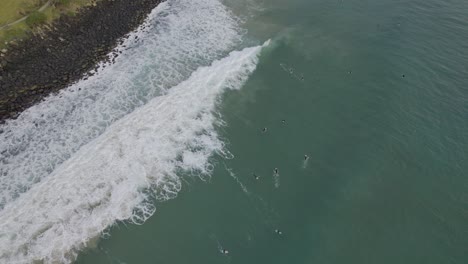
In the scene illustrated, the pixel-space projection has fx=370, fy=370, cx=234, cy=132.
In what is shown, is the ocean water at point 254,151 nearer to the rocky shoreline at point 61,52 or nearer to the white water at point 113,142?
the white water at point 113,142

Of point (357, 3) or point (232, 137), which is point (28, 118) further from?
point (357, 3)

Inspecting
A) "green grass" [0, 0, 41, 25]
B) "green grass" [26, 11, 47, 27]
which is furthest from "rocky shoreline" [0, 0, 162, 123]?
"green grass" [0, 0, 41, 25]

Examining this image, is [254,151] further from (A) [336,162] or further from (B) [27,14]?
(B) [27,14]

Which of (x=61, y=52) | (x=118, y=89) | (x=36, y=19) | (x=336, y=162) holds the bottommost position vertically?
(x=336, y=162)

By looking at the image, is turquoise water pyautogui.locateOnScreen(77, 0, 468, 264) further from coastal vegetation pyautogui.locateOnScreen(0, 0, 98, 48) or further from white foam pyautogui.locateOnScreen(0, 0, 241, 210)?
coastal vegetation pyautogui.locateOnScreen(0, 0, 98, 48)

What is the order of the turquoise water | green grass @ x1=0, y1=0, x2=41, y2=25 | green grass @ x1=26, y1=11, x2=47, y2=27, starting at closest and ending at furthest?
the turquoise water < green grass @ x1=26, y1=11, x2=47, y2=27 < green grass @ x1=0, y1=0, x2=41, y2=25

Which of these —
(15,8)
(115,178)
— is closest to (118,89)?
(115,178)

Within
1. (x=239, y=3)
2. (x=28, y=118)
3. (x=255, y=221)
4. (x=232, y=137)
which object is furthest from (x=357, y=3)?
(x=28, y=118)
